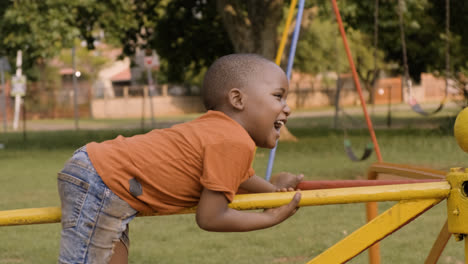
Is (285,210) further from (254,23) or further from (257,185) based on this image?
(254,23)

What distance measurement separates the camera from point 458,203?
2.19m

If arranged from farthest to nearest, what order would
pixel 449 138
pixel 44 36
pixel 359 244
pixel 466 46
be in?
pixel 466 46, pixel 449 138, pixel 44 36, pixel 359 244

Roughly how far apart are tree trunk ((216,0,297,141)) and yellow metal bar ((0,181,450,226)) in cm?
1607

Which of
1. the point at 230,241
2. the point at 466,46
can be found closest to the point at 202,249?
the point at 230,241

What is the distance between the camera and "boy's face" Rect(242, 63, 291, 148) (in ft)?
8.07

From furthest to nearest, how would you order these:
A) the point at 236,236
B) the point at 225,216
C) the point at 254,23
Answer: the point at 254,23 < the point at 236,236 < the point at 225,216

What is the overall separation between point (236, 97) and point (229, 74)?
7 cm

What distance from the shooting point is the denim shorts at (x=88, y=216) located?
2.34 metres

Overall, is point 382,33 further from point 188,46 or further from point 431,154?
point 431,154

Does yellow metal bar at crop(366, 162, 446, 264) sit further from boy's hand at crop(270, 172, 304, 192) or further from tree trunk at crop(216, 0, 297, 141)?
tree trunk at crop(216, 0, 297, 141)

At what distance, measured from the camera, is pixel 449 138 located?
62.3ft

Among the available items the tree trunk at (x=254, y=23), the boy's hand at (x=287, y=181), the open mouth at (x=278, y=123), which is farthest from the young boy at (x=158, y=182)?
the tree trunk at (x=254, y=23)

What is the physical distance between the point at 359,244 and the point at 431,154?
1280 centimetres

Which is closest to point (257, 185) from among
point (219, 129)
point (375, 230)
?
point (219, 129)
